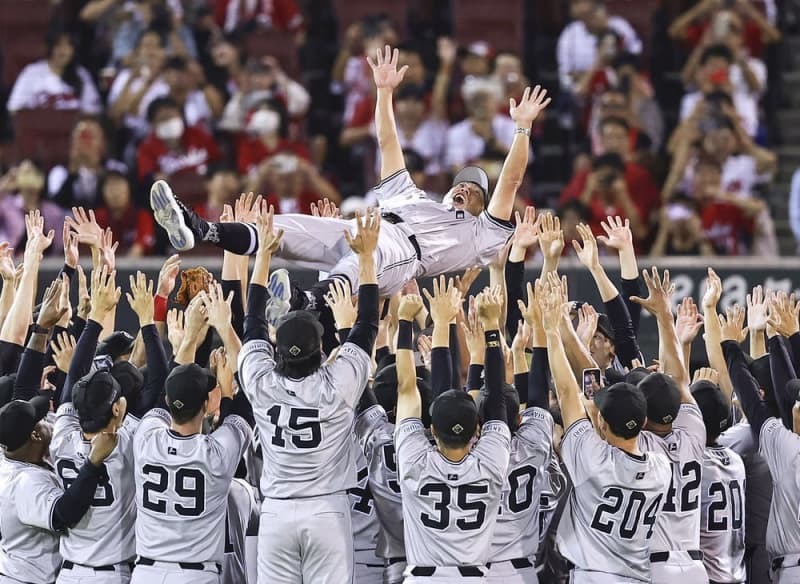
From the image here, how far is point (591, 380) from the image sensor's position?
25.1 feet

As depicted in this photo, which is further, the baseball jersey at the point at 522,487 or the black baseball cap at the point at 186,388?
the baseball jersey at the point at 522,487

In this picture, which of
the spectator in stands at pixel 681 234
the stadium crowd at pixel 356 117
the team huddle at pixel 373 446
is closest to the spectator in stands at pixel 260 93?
→ the stadium crowd at pixel 356 117

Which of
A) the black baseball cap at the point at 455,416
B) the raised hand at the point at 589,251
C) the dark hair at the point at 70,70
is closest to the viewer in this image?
the black baseball cap at the point at 455,416

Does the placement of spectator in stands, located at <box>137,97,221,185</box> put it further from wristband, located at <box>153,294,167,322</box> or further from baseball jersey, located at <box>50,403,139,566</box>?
baseball jersey, located at <box>50,403,139,566</box>

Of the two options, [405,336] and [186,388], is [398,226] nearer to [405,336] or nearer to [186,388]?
[405,336]

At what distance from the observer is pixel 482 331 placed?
7.27 metres

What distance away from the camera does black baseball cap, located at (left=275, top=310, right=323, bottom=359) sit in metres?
6.81

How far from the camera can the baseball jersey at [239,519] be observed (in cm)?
764

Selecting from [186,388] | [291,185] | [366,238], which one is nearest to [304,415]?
[186,388]

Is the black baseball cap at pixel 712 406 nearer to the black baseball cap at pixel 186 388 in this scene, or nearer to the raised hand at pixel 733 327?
the raised hand at pixel 733 327

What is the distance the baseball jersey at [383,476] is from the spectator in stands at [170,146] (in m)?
7.22

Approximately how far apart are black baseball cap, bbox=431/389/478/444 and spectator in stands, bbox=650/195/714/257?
7160 mm

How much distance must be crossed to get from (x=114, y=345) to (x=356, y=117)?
7251 mm

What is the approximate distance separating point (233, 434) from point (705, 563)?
2579 millimetres
